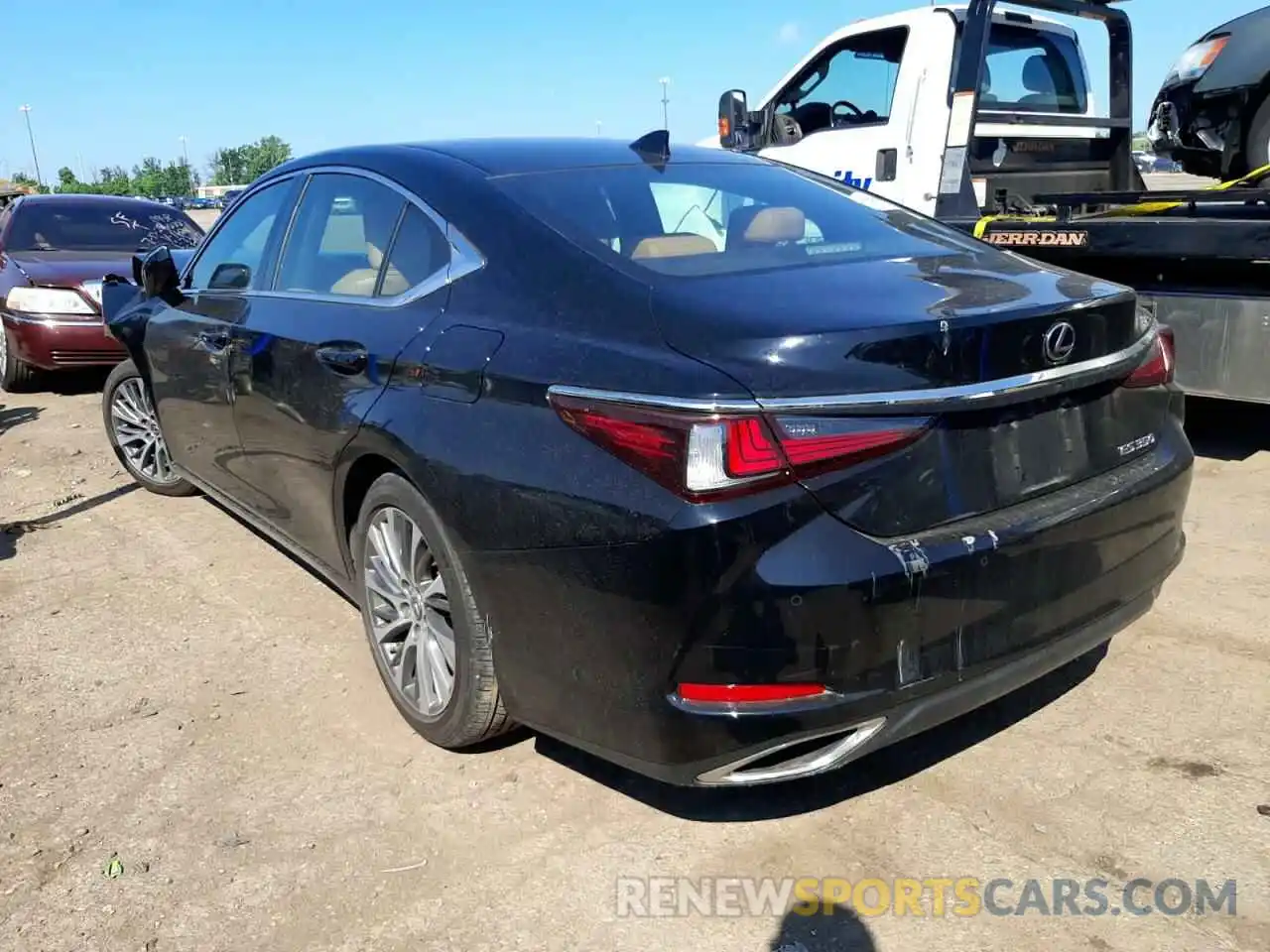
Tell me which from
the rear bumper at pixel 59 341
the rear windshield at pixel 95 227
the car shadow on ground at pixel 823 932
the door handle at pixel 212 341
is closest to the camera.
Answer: the car shadow on ground at pixel 823 932

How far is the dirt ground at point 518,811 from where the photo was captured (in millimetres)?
2402

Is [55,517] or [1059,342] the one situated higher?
[1059,342]

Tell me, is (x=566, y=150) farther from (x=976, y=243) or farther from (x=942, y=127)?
(x=942, y=127)

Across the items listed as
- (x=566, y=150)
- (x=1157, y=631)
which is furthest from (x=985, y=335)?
(x=1157, y=631)

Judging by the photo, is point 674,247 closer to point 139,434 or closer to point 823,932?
point 823,932

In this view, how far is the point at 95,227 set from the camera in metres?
9.23

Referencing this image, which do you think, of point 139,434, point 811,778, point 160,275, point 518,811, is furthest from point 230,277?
point 811,778

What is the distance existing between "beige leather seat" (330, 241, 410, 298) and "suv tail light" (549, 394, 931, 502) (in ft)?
3.87

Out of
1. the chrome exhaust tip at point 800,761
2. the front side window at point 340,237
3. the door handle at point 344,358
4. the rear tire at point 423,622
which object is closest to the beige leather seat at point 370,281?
the front side window at point 340,237

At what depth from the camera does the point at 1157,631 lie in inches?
144

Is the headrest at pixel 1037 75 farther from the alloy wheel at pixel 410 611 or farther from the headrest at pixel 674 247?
the alloy wheel at pixel 410 611

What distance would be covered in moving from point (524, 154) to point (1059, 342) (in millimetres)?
1688

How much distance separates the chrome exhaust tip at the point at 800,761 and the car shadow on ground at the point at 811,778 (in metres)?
0.38

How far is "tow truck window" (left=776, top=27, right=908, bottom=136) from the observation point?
7.04 meters
